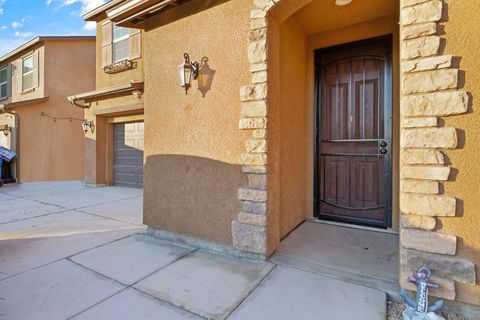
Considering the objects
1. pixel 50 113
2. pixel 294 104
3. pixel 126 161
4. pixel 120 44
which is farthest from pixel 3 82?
pixel 294 104

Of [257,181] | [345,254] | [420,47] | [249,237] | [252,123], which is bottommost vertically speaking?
[345,254]

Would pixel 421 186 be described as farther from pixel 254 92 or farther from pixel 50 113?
pixel 50 113

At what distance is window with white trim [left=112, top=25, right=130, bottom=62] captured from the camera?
7.19 metres

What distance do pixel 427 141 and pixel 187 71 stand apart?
2470mm

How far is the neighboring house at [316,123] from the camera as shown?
178 centimetres

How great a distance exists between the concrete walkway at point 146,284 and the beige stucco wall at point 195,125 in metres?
0.44

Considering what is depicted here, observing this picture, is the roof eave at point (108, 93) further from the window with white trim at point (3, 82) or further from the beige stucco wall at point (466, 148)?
the window with white trim at point (3, 82)

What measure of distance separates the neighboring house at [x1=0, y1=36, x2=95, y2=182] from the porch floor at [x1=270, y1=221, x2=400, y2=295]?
1044 cm

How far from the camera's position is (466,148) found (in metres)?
1.76

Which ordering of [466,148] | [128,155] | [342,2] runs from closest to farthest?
[466,148], [342,2], [128,155]

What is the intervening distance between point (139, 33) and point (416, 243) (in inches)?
292

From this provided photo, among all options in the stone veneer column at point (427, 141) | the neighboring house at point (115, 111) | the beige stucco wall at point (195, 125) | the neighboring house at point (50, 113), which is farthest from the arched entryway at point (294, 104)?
the neighboring house at point (50, 113)

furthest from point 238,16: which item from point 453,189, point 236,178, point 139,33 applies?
point 139,33

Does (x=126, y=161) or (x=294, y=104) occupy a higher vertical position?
(x=294, y=104)
